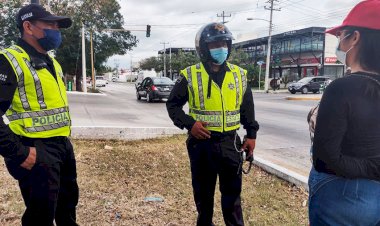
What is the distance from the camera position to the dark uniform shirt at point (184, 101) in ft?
9.47

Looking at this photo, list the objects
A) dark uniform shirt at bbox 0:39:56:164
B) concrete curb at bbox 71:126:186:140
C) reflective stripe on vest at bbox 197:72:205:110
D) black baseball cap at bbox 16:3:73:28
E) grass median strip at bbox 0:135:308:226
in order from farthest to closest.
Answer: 1. concrete curb at bbox 71:126:186:140
2. grass median strip at bbox 0:135:308:226
3. reflective stripe on vest at bbox 197:72:205:110
4. black baseball cap at bbox 16:3:73:28
5. dark uniform shirt at bbox 0:39:56:164

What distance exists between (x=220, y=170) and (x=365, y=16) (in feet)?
5.53

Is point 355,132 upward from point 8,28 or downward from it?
downward

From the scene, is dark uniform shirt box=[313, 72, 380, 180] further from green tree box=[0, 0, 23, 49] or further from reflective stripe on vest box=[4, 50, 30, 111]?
green tree box=[0, 0, 23, 49]

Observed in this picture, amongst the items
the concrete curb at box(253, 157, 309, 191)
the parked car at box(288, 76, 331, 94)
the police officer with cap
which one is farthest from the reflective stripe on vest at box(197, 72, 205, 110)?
the parked car at box(288, 76, 331, 94)

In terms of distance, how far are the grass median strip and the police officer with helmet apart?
0.72 metres

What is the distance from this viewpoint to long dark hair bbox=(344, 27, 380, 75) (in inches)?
60.9

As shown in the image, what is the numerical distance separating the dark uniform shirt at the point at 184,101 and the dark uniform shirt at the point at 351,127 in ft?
4.55

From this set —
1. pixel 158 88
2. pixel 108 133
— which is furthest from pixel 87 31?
pixel 108 133

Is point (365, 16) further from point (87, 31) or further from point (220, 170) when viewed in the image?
point (87, 31)

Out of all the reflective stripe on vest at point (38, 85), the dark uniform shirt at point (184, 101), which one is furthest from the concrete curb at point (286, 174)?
the reflective stripe on vest at point (38, 85)

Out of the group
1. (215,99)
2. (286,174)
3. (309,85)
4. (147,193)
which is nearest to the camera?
(215,99)

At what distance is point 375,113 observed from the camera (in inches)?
59.2

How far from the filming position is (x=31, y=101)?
235 cm
